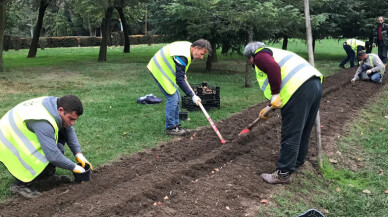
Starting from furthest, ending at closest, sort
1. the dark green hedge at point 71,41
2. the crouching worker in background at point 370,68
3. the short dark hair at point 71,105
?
the dark green hedge at point 71,41, the crouching worker in background at point 370,68, the short dark hair at point 71,105

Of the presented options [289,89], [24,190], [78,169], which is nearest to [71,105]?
[78,169]

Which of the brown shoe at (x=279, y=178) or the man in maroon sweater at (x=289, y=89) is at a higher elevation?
the man in maroon sweater at (x=289, y=89)

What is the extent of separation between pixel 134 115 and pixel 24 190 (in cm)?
397

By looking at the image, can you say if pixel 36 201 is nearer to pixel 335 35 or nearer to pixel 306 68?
pixel 306 68

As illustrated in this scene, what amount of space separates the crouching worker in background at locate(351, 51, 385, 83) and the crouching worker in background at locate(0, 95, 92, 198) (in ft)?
33.2

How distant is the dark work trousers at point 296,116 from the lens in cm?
432

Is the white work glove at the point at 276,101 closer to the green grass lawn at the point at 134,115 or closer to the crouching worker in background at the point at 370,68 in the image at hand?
the green grass lawn at the point at 134,115

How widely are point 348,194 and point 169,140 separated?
3.17 m

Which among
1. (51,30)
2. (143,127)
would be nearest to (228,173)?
(143,127)

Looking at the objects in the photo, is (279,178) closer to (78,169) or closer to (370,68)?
(78,169)

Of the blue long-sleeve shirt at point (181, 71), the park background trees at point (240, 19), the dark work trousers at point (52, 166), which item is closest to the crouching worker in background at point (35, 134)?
the dark work trousers at point (52, 166)

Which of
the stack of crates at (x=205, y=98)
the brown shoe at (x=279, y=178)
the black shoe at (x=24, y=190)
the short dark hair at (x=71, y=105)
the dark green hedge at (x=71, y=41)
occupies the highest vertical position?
the dark green hedge at (x=71, y=41)

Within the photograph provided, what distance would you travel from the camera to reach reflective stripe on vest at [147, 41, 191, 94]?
259 inches

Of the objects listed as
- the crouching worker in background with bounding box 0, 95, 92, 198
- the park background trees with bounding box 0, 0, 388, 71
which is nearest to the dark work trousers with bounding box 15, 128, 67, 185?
the crouching worker in background with bounding box 0, 95, 92, 198
